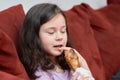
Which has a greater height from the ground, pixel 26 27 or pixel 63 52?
pixel 26 27

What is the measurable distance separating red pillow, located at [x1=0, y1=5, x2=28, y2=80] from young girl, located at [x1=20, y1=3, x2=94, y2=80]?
0.16 feet

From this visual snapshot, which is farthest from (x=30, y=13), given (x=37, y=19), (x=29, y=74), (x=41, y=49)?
(x=29, y=74)

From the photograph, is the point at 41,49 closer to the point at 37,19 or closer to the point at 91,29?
the point at 37,19

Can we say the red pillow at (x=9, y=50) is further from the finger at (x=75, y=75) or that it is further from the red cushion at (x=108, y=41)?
the red cushion at (x=108, y=41)

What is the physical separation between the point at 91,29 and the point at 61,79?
1.49 ft

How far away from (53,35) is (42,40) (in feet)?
0.19

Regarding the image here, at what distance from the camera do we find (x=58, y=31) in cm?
141

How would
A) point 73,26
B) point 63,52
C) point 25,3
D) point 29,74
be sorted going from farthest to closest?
1. point 25,3
2. point 73,26
3. point 63,52
4. point 29,74

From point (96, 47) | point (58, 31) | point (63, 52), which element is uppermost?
point (58, 31)

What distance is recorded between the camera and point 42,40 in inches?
56.1

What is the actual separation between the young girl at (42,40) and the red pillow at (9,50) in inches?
1.9

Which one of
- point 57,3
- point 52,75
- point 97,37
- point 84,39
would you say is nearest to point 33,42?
point 52,75

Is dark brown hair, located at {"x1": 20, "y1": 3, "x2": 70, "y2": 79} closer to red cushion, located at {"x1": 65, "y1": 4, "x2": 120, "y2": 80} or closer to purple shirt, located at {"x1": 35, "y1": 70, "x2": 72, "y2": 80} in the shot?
purple shirt, located at {"x1": 35, "y1": 70, "x2": 72, "y2": 80}

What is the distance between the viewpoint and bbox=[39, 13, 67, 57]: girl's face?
4.60ft
